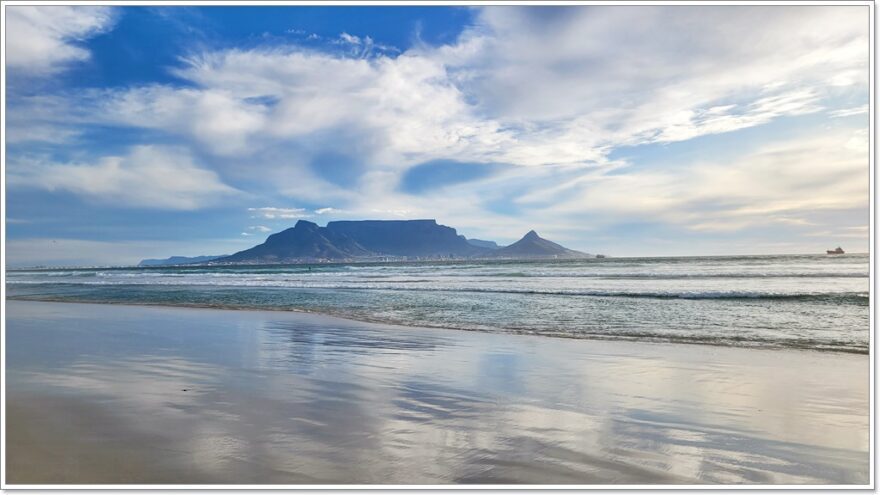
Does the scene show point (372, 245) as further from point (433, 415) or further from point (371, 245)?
point (433, 415)

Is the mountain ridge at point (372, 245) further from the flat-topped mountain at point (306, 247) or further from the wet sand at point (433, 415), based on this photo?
the wet sand at point (433, 415)

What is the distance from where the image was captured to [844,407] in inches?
197

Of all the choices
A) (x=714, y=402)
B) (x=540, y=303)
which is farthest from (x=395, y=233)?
(x=714, y=402)

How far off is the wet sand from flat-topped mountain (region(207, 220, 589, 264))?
416ft

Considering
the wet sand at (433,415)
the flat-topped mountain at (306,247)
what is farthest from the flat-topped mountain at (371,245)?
the wet sand at (433,415)

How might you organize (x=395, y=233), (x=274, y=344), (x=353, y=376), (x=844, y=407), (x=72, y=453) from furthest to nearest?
(x=395, y=233) < (x=274, y=344) < (x=353, y=376) < (x=844, y=407) < (x=72, y=453)

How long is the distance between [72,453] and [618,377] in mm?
5666

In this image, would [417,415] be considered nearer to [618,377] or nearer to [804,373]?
[618,377]

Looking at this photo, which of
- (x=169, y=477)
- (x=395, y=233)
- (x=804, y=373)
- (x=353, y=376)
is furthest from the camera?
(x=395, y=233)

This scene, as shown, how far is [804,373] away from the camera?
657cm

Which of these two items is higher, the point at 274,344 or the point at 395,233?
the point at 395,233

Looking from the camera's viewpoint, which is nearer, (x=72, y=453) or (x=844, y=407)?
(x=72, y=453)

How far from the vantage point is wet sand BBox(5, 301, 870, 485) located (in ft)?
11.0

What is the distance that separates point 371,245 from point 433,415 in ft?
534
